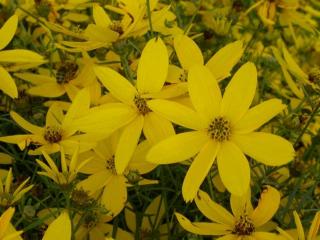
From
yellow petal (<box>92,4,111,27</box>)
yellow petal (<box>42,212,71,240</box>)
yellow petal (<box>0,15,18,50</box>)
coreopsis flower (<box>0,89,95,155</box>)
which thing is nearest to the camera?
yellow petal (<box>42,212,71,240</box>)

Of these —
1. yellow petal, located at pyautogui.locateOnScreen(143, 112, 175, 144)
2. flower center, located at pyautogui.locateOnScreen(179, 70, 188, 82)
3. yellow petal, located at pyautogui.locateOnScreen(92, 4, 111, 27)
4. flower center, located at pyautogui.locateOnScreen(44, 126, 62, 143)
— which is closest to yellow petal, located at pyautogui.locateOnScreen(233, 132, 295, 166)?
yellow petal, located at pyautogui.locateOnScreen(143, 112, 175, 144)

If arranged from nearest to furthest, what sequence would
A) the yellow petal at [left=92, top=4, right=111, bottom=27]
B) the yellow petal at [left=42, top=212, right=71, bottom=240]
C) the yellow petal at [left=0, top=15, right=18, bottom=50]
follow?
1. the yellow petal at [left=42, top=212, right=71, bottom=240]
2. the yellow petal at [left=0, top=15, right=18, bottom=50]
3. the yellow petal at [left=92, top=4, right=111, bottom=27]

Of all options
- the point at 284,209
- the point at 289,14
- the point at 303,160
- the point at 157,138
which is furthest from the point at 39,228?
the point at 289,14

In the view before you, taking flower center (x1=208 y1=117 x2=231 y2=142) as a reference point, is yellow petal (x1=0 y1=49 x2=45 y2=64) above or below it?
above

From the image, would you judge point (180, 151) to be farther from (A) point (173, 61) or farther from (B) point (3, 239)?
(A) point (173, 61)

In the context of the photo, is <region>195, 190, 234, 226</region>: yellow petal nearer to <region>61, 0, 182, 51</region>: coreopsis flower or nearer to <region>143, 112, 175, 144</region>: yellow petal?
<region>143, 112, 175, 144</region>: yellow petal

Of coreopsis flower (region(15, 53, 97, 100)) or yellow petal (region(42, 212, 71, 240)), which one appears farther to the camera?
coreopsis flower (region(15, 53, 97, 100))

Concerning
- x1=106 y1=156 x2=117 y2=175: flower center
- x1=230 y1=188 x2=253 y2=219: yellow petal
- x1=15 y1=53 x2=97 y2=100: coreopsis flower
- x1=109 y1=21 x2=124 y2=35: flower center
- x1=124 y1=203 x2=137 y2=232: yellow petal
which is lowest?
x1=124 y1=203 x2=137 y2=232: yellow petal
